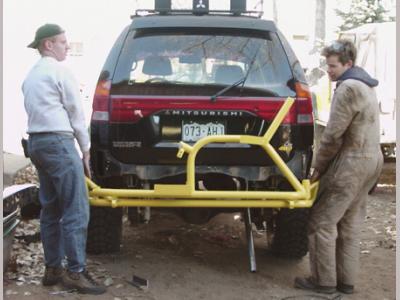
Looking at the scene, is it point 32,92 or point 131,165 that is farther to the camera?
point 131,165

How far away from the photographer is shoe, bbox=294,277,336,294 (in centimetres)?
436

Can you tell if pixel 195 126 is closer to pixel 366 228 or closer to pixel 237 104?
Answer: pixel 237 104

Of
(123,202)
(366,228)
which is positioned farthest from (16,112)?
(123,202)

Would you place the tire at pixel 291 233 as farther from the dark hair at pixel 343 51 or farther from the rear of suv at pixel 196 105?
the dark hair at pixel 343 51

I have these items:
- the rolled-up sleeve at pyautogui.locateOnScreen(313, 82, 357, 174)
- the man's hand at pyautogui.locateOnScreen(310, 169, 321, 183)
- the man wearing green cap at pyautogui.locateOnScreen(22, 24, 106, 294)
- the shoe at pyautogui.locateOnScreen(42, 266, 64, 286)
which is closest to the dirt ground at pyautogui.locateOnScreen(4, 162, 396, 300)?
the shoe at pyautogui.locateOnScreen(42, 266, 64, 286)

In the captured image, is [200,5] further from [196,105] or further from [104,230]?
[104,230]

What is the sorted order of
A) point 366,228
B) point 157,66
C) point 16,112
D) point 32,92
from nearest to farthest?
point 32,92 < point 157,66 < point 366,228 < point 16,112

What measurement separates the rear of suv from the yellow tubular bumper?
0.82 ft

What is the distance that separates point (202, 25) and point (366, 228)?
132 inches

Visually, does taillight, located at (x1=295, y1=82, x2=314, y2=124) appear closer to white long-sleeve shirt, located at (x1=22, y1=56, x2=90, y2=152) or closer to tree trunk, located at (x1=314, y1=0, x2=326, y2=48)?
white long-sleeve shirt, located at (x1=22, y1=56, x2=90, y2=152)

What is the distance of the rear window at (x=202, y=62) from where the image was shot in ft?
14.6

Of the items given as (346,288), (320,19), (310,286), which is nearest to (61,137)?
(310,286)

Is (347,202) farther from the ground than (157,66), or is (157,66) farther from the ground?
(157,66)

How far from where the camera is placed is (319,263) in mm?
4324
